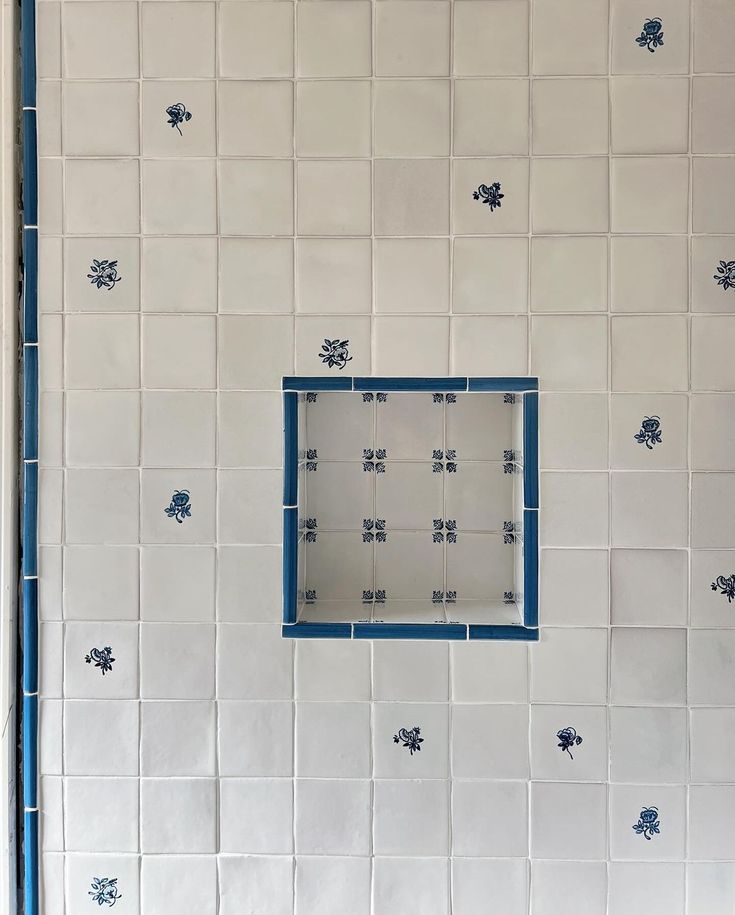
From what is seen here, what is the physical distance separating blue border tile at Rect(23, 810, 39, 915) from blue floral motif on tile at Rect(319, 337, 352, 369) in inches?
36.1

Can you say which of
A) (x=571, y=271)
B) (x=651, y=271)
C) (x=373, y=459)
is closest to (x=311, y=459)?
(x=373, y=459)

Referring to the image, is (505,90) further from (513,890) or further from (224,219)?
(513,890)

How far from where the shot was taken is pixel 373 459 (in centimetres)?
137

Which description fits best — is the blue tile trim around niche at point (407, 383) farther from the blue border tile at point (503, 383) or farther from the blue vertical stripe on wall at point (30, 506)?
the blue vertical stripe on wall at point (30, 506)

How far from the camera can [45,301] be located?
4.09 ft

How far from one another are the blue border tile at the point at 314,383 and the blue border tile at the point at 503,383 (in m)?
0.21

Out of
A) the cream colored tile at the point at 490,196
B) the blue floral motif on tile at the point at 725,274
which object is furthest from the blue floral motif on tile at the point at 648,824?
the cream colored tile at the point at 490,196

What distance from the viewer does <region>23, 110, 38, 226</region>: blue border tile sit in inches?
48.6

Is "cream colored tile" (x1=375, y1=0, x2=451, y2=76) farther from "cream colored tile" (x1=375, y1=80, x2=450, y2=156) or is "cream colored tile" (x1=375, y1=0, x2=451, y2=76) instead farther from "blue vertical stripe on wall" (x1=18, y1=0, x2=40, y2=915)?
"blue vertical stripe on wall" (x1=18, y1=0, x2=40, y2=915)

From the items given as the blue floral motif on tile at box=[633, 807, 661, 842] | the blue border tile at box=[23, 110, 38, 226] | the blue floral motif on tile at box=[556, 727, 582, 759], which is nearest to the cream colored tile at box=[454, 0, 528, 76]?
the blue border tile at box=[23, 110, 38, 226]

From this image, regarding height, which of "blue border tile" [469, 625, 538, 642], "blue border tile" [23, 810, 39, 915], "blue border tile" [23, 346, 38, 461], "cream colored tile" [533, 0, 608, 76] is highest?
"cream colored tile" [533, 0, 608, 76]

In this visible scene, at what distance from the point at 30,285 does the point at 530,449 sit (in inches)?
34.9

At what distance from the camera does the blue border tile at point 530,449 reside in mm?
1225

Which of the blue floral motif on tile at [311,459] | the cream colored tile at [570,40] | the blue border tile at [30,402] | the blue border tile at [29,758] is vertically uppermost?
the cream colored tile at [570,40]
